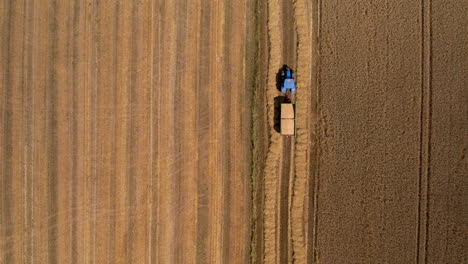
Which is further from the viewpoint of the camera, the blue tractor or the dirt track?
the dirt track

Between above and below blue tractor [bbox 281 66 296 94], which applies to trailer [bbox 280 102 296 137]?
below

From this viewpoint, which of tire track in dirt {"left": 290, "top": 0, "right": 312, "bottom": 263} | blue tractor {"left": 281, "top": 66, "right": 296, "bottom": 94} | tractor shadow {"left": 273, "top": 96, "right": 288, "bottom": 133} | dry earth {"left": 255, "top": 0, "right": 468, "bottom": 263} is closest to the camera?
blue tractor {"left": 281, "top": 66, "right": 296, "bottom": 94}

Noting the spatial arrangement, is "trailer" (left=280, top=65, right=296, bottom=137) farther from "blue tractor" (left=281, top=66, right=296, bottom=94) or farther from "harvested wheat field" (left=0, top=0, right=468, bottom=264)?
"harvested wheat field" (left=0, top=0, right=468, bottom=264)

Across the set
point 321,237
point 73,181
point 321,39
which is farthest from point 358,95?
point 73,181

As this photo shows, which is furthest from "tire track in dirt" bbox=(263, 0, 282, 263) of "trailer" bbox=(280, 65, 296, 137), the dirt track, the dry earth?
the dirt track

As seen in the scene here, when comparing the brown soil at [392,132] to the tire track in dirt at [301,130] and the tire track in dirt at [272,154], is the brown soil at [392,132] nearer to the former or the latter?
the tire track in dirt at [301,130]
